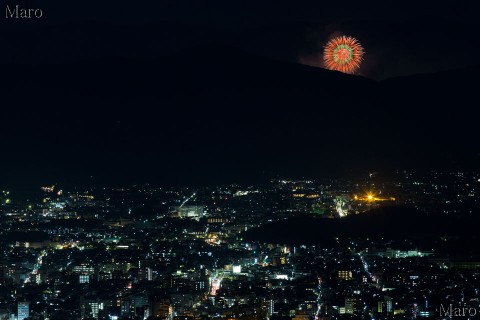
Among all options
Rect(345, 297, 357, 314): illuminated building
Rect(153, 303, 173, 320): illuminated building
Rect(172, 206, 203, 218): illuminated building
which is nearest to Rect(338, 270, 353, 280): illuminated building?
Rect(345, 297, 357, 314): illuminated building

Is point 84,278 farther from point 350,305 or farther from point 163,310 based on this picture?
point 350,305

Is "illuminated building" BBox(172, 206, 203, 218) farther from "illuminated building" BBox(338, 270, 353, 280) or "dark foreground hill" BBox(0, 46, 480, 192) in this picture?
"illuminated building" BBox(338, 270, 353, 280)

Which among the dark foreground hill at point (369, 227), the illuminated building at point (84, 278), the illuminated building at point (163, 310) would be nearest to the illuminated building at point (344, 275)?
the illuminated building at point (163, 310)

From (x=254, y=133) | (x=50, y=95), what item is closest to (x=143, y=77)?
(x=50, y=95)

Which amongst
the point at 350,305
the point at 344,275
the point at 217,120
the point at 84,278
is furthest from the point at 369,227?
the point at 217,120

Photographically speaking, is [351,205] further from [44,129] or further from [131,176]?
[44,129]

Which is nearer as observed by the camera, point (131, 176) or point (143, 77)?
point (131, 176)

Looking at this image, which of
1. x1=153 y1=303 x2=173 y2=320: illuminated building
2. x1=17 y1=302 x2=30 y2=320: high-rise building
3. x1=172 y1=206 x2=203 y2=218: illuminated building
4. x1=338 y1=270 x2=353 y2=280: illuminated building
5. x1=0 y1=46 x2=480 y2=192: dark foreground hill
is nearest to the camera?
x1=17 y1=302 x2=30 y2=320: high-rise building

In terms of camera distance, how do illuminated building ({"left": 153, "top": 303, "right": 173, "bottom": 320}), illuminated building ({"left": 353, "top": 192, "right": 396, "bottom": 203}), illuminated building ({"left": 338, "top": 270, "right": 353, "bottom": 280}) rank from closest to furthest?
1. illuminated building ({"left": 153, "top": 303, "right": 173, "bottom": 320})
2. illuminated building ({"left": 338, "top": 270, "right": 353, "bottom": 280})
3. illuminated building ({"left": 353, "top": 192, "right": 396, "bottom": 203})
